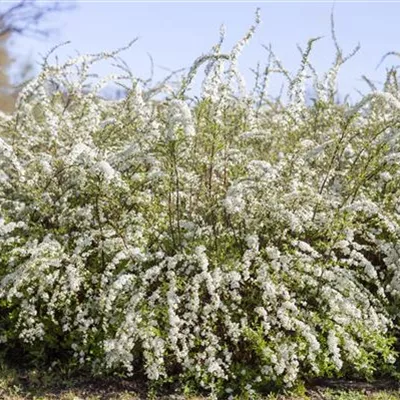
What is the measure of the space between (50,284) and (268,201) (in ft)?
4.60

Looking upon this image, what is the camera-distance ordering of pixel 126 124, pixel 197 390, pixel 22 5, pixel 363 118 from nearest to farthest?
pixel 197 390 < pixel 126 124 < pixel 363 118 < pixel 22 5

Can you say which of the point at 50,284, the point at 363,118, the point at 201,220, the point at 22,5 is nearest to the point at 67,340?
the point at 50,284

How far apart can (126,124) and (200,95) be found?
82 centimetres

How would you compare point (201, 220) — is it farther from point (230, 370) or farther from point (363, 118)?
point (363, 118)

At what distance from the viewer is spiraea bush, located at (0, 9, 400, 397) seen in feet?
12.0

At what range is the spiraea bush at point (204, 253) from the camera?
3.67m

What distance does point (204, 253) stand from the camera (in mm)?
3850

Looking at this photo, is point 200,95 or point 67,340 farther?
point 200,95

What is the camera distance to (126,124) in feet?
15.9

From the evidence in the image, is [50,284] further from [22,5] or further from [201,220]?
[22,5]

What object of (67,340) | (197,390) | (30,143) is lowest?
(197,390)

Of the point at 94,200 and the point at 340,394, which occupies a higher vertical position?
the point at 94,200

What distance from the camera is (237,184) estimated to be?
12.9 feet

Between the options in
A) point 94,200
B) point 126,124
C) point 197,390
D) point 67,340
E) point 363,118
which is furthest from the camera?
point 363,118
